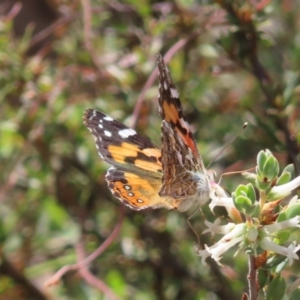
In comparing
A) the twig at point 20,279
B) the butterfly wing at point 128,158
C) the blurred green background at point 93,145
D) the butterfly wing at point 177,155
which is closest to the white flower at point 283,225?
the butterfly wing at point 177,155

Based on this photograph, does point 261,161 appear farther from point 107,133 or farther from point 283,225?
point 107,133

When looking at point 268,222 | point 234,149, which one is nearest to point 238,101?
point 234,149

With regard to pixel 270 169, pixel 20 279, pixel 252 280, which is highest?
pixel 270 169

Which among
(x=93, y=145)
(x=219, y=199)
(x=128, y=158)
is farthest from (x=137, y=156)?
(x=93, y=145)

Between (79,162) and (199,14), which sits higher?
(199,14)

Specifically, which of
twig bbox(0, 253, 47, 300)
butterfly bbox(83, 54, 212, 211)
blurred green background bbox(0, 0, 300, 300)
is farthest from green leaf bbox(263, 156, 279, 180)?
twig bbox(0, 253, 47, 300)

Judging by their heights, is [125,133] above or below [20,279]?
above

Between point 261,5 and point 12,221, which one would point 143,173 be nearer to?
point 261,5

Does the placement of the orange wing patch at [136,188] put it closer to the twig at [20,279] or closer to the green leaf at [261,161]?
the green leaf at [261,161]
